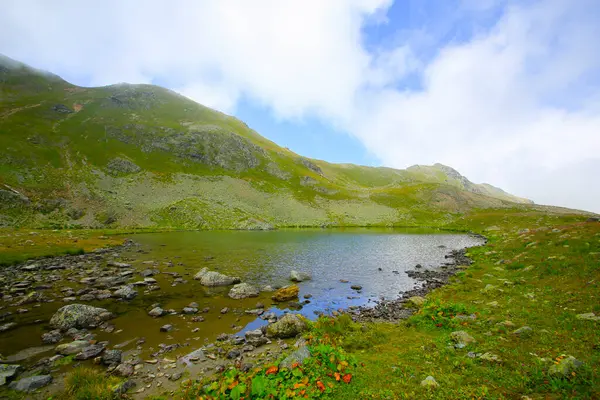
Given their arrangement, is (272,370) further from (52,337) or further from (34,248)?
(34,248)

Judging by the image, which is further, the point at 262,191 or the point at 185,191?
the point at 262,191

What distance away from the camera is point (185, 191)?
123 m

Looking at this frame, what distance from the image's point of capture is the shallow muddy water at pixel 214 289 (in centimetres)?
1727

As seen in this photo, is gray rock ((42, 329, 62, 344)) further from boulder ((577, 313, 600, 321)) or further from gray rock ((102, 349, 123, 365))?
boulder ((577, 313, 600, 321))

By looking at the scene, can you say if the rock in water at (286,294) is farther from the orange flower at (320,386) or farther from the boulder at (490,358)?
the boulder at (490,358)

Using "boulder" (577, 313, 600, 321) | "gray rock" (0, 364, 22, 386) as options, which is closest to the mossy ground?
"boulder" (577, 313, 600, 321)

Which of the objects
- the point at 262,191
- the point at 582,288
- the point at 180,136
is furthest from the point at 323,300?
the point at 180,136

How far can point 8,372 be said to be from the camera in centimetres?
1248

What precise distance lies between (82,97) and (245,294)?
807 ft

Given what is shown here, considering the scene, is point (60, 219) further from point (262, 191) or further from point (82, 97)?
point (82, 97)

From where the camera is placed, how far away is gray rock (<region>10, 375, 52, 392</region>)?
1151cm

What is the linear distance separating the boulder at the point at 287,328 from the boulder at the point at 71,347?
11.1 meters

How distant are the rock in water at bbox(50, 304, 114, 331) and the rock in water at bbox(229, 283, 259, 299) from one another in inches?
397

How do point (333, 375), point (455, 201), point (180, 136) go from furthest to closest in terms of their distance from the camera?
point (180, 136), point (455, 201), point (333, 375)
